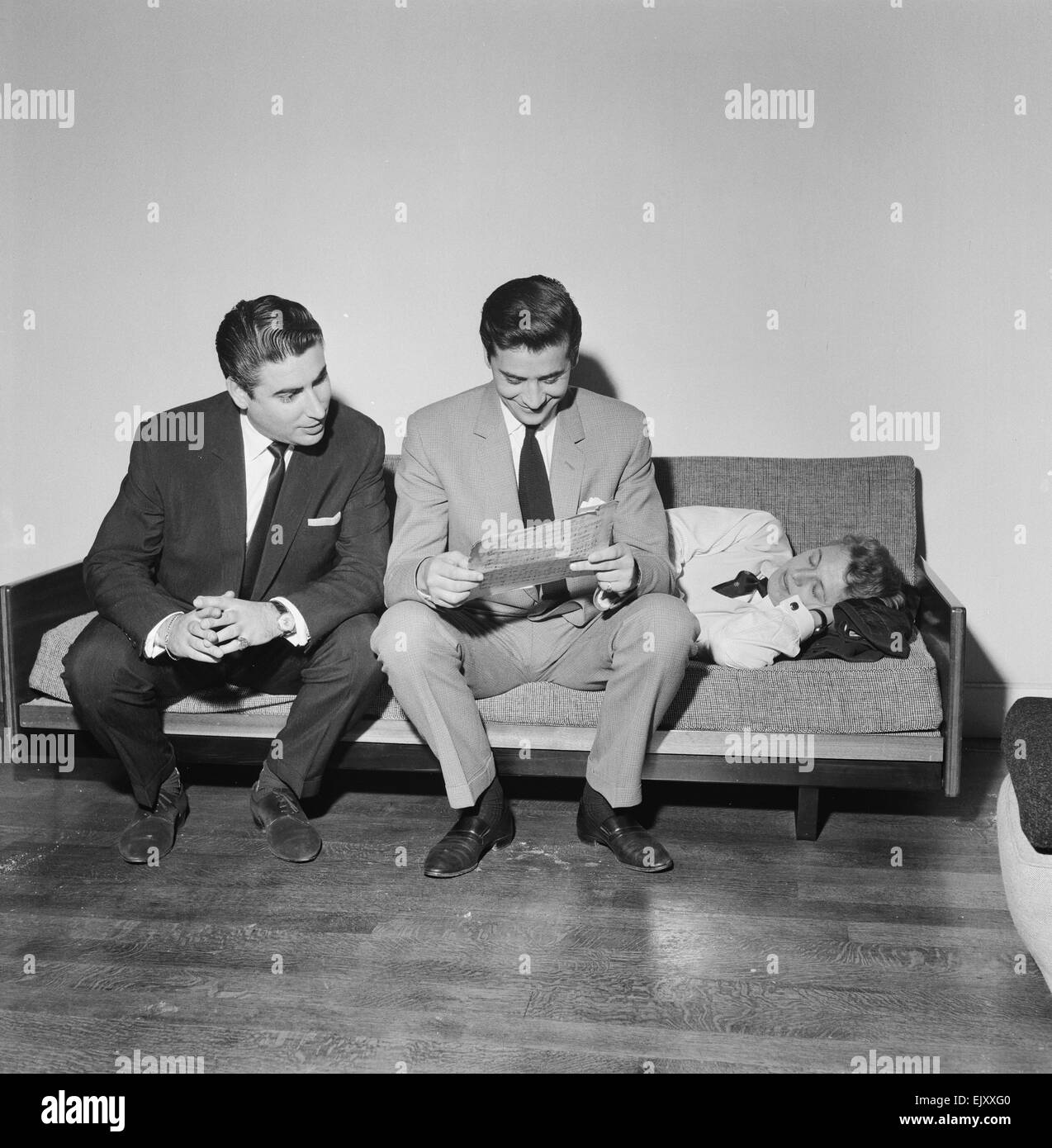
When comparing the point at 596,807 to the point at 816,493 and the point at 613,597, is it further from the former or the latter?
the point at 816,493

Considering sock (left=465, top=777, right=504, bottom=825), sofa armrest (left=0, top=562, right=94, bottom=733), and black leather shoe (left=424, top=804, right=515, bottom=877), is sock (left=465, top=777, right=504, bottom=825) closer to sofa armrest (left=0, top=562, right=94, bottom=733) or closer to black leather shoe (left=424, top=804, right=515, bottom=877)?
black leather shoe (left=424, top=804, right=515, bottom=877)

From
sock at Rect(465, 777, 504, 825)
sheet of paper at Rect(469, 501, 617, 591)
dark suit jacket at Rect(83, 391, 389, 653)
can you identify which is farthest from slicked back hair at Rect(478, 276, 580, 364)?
sock at Rect(465, 777, 504, 825)

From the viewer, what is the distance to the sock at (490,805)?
2.56 meters

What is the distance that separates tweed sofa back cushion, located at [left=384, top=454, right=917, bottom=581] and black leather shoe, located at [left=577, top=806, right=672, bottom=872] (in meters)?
0.97

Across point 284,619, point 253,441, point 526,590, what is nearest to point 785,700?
point 526,590

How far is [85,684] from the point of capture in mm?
2559

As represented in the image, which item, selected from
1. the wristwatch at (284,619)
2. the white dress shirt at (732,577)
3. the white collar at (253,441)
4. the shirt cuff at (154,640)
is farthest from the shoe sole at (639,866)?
the white collar at (253,441)

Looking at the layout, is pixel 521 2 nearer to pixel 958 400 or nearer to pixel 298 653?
pixel 958 400

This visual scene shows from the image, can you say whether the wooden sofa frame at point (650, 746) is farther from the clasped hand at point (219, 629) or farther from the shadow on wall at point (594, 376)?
the shadow on wall at point (594, 376)

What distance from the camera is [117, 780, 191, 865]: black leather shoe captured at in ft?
8.40

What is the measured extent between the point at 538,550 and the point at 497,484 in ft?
1.13

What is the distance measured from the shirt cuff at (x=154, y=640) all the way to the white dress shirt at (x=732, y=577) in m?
1.18

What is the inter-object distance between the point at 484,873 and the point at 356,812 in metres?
0.49
